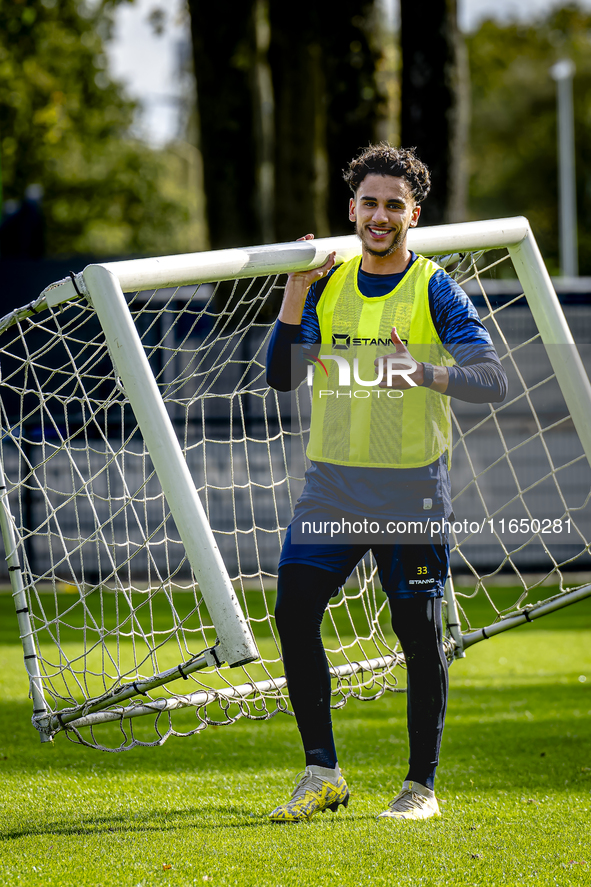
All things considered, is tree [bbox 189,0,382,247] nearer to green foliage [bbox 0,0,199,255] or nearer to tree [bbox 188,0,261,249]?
tree [bbox 188,0,261,249]

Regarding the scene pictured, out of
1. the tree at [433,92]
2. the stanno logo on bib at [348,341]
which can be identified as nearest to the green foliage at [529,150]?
the tree at [433,92]

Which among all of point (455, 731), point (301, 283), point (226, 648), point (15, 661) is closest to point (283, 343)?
point (301, 283)

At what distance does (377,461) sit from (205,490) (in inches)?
144

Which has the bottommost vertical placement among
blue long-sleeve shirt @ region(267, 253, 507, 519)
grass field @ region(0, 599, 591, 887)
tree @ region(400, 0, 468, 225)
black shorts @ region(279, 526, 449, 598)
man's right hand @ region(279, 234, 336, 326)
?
grass field @ region(0, 599, 591, 887)

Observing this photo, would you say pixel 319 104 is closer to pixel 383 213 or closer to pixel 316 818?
pixel 383 213

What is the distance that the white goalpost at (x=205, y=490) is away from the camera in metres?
3.16

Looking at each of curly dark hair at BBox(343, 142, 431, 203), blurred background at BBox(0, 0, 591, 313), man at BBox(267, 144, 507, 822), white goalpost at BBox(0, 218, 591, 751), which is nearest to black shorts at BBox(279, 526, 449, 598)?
man at BBox(267, 144, 507, 822)

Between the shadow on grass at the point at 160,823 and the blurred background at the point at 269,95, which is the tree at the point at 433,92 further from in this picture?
the shadow on grass at the point at 160,823

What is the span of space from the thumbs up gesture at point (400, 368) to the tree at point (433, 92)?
21.1 ft

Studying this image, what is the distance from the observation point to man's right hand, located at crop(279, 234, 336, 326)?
3383 millimetres

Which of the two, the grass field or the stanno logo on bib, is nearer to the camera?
the grass field

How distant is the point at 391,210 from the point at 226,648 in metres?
1.46

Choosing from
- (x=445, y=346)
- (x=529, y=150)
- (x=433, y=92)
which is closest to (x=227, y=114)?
(x=433, y=92)

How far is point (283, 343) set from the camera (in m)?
3.39
